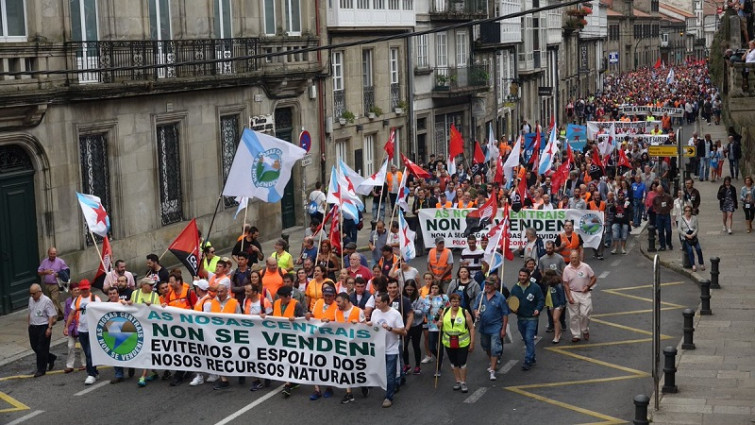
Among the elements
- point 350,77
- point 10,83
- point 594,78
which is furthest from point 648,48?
point 10,83

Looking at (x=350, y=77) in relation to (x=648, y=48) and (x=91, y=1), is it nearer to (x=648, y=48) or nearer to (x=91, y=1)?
(x=91, y=1)

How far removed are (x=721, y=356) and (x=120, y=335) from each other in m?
7.91

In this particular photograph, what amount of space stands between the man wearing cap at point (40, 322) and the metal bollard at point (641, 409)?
25.6 ft

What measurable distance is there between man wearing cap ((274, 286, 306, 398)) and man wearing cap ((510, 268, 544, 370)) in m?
2.94

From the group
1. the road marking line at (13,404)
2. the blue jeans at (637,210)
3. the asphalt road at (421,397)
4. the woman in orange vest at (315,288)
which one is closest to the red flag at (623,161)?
the blue jeans at (637,210)

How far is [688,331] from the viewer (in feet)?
53.8

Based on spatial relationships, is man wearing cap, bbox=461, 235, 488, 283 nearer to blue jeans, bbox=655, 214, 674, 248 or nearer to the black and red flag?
the black and red flag

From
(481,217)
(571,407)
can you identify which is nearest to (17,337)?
(481,217)

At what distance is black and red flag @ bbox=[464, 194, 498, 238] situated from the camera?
2119cm

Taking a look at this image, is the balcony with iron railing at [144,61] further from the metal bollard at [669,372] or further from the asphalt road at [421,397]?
the metal bollard at [669,372]

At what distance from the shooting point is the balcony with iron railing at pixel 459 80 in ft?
141

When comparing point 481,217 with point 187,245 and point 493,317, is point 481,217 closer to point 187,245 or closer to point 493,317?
point 187,245

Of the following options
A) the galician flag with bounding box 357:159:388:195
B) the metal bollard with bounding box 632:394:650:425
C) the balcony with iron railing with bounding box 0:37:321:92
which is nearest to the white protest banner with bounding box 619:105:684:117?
the balcony with iron railing with bounding box 0:37:321:92

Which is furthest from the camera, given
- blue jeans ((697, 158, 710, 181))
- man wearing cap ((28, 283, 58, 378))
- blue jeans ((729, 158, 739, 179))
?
blue jeans ((697, 158, 710, 181))
